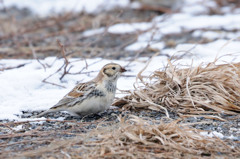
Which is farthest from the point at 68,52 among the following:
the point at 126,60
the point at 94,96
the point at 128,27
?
the point at 128,27

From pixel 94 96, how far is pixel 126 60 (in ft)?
9.54

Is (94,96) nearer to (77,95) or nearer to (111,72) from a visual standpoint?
(77,95)

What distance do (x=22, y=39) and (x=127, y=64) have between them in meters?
3.58

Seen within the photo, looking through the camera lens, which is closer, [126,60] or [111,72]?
[111,72]

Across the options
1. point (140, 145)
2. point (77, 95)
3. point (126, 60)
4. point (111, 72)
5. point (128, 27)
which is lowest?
point (140, 145)

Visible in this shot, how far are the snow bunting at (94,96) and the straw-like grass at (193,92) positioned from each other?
343 mm

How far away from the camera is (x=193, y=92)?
475 centimetres

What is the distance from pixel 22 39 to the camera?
9.56 metres

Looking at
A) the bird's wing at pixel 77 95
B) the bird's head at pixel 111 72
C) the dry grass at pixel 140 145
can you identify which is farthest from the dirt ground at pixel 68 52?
the bird's head at pixel 111 72

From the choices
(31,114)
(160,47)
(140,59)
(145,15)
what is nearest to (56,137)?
(31,114)

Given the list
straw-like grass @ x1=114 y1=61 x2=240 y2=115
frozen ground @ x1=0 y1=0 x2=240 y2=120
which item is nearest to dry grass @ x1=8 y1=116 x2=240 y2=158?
straw-like grass @ x1=114 y1=61 x2=240 y2=115

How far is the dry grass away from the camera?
3.21 m

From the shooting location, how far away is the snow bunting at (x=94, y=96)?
14.9 feet

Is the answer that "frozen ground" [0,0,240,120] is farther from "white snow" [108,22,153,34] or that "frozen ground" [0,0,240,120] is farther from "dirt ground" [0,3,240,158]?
"dirt ground" [0,3,240,158]
